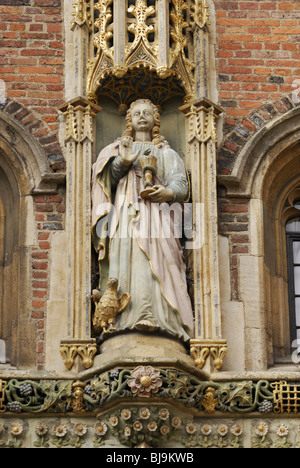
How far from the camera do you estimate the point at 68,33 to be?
17219 mm

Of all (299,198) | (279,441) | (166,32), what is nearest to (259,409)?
(279,441)

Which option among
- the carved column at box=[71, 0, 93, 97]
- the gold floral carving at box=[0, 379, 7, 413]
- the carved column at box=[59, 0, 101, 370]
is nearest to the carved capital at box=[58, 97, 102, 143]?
the carved column at box=[59, 0, 101, 370]

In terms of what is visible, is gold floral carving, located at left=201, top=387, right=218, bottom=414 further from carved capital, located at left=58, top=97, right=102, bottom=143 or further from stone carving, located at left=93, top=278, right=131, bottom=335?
carved capital, located at left=58, top=97, right=102, bottom=143

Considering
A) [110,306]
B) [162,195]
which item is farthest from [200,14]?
[110,306]

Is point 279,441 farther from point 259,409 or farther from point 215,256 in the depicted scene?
point 215,256

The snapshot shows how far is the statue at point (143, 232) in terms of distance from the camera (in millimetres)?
15406

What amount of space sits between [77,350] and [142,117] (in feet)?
8.46

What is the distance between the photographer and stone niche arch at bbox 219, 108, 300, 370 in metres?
16.0

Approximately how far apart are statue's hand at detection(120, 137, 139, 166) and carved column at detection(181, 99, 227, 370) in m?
0.61

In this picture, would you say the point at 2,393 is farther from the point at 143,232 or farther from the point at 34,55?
the point at 34,55

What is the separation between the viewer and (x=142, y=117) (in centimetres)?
1653

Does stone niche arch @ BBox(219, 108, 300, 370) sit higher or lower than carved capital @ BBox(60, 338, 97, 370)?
higher

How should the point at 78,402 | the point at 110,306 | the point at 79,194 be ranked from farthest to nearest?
the point at 79,194, the point at 110,306, the point at 78,402

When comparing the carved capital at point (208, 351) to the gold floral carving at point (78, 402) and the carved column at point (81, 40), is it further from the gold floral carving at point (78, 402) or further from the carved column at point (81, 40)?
the carved column at point (81, 40)
